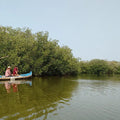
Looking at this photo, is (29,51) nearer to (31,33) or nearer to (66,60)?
(31,33)

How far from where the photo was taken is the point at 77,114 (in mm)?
7445

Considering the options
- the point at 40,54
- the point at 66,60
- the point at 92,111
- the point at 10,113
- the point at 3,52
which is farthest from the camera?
the point at 66,60

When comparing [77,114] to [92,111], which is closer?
[77,114]


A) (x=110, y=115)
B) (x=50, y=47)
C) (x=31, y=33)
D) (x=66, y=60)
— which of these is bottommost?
(x=110, y=115)

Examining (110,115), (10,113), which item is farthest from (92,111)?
(10,113)

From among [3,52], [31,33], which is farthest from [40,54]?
[3,52]

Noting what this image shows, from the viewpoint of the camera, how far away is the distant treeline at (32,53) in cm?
2925

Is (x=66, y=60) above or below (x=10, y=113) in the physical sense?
above

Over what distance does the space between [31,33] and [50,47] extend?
6869mm

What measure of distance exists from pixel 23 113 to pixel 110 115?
4.32 metres

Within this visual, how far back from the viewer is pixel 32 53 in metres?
35.8

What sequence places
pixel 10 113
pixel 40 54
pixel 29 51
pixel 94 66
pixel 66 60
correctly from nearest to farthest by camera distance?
pixel 10 113, pixel 29 51, pixel 40 54, pixel 66 60, pixel 94 66

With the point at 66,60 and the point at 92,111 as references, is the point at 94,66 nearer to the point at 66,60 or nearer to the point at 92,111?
the point at 66,60

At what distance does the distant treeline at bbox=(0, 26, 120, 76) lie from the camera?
2925 centimetres
